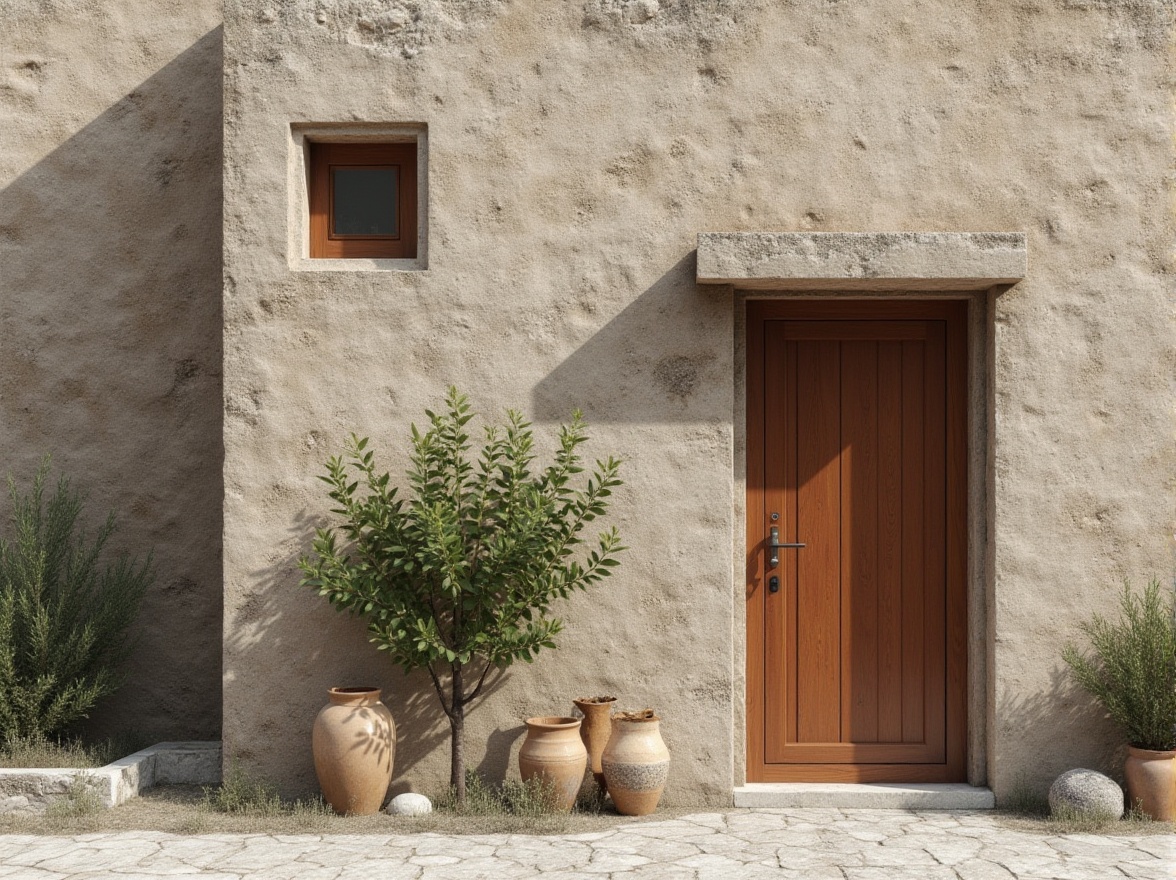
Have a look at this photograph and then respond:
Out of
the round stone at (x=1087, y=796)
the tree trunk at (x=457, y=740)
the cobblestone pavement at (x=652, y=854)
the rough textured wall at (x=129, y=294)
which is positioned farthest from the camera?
the rough textured wall at (x=129, y=294)

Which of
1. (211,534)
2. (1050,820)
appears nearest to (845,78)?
(1050,820)

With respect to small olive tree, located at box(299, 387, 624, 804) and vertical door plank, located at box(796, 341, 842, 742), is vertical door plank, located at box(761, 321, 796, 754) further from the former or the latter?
small olive tree, located at box(299, 387, 624, 804)

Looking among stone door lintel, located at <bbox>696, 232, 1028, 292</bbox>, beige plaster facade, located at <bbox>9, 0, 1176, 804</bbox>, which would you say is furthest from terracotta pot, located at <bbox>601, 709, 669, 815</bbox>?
stone door lintel, located at <bbox>696, 232, 1028, 292</bbox>

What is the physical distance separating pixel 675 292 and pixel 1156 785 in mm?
3051

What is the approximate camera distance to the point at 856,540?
572 cm

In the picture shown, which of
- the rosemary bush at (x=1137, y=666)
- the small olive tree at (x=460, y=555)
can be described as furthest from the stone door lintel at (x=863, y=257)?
the rosemary bush at (x=1137, y=666)

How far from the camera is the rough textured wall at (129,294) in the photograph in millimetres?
6254

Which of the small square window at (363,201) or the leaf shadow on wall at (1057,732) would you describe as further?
the small square window at (363,201)

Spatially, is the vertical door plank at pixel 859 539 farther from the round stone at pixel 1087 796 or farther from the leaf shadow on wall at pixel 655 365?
the round stone at pixel 1087 796

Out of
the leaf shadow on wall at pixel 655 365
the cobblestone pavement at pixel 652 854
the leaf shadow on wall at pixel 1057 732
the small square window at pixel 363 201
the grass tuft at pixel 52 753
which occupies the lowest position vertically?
the cobblestone pavement at pixel 652 854

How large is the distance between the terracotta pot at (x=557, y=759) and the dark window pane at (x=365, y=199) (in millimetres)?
2535

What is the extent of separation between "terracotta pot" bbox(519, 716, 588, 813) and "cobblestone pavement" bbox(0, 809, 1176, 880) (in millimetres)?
289

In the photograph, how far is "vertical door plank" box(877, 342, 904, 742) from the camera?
5.68 m

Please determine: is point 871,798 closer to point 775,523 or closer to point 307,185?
point 775,523
